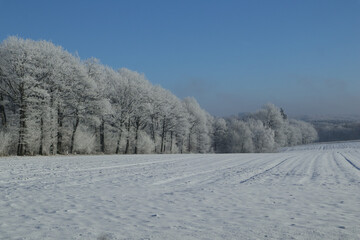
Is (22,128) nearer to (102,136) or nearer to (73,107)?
(73,107)

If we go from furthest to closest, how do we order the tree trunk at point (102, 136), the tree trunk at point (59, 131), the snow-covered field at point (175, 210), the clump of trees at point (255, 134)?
the clump of trees at point (255, 134), the tree trunk at point (102, 136), the tree trunk at point (59, 131), the snow-covered field at point (175, 210)

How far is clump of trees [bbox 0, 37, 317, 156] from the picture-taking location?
28.2 m

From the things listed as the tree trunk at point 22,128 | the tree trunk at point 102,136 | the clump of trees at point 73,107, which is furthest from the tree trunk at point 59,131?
the tree trunk at point 102,136

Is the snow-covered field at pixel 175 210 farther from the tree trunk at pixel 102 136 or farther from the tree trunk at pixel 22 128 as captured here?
the tree trunk at pixel 102 136

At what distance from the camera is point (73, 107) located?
113ft

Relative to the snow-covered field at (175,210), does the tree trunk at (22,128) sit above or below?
above

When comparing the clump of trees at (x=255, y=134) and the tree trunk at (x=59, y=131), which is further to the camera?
the clump of trees at (x=255, y=134)

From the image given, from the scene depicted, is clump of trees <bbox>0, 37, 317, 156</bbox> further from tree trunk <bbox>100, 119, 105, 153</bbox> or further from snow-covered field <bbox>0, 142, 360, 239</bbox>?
snow-covered field <bbox>0, 142, 360, 239</bbox>

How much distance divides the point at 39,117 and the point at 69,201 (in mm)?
25010

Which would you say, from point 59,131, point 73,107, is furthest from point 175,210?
point 73,107

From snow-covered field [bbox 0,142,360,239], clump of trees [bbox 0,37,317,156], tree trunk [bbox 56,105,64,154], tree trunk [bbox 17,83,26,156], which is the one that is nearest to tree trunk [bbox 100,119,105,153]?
clump of trees [bbox 0,37,317,156]

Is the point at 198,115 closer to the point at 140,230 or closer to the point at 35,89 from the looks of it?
the point at 35,89

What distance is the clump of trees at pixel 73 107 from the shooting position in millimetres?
28156

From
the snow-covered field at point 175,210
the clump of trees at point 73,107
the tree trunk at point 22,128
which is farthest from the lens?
the clump of trees at point 73,107
